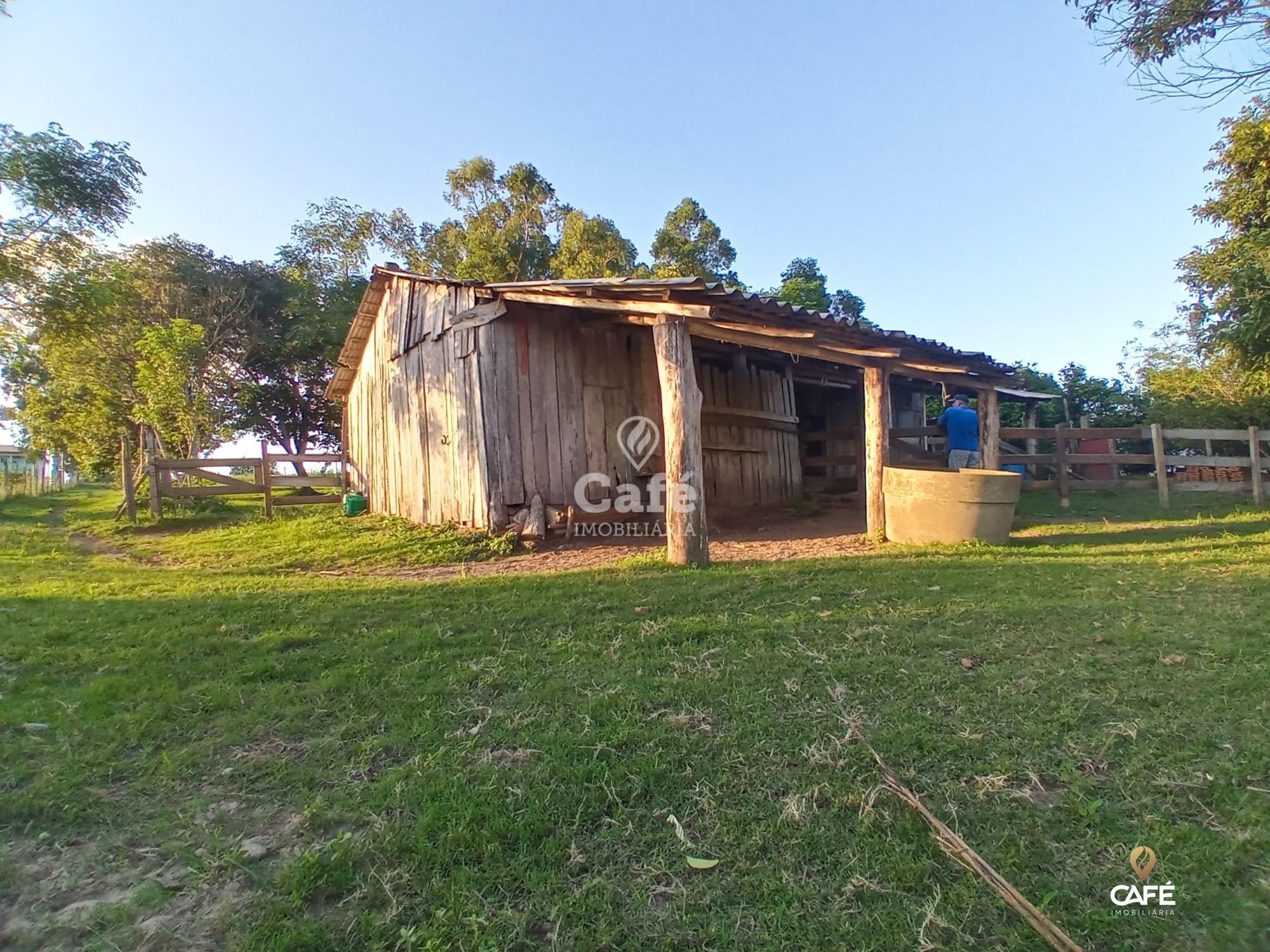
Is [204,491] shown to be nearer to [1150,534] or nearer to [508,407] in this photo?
[508,407]

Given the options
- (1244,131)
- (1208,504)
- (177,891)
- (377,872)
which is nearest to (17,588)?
(177,891)

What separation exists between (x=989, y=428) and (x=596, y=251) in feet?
46.9

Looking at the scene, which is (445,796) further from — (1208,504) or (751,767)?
(1208,504)

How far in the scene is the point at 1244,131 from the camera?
9688 mm

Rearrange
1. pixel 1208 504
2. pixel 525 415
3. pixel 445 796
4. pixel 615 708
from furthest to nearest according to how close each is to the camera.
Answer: pixel 1208 504, pixel 525 415, pixel 615 708, pixel 445 796

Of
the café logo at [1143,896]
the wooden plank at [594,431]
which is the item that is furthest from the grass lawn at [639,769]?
the wooden plank at [594,431]

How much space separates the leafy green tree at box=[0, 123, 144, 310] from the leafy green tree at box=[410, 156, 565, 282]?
10738 millimetres

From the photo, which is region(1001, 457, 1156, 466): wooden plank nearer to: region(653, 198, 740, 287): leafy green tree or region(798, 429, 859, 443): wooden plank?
region(798, 429, 859, 443): wooden plank

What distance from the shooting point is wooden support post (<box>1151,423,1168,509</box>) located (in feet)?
29.9

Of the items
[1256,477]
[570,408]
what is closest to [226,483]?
[570,408]

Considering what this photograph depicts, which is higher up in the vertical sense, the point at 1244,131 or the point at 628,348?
the point at 1244,131

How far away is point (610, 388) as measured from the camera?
9055mm

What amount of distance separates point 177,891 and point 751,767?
184 centimetres

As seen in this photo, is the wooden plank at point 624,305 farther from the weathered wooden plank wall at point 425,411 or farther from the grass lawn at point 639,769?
the grass lawn at point 639,769
